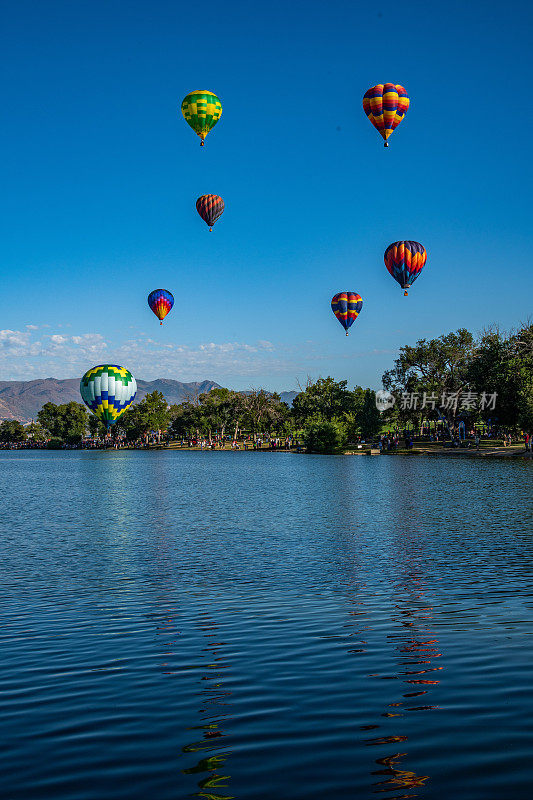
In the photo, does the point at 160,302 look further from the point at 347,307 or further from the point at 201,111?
the point at 201,111

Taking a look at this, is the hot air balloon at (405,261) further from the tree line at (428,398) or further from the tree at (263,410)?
the tree at (263,410)

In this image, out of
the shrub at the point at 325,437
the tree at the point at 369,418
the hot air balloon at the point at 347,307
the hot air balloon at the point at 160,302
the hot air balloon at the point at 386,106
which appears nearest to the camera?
the hot air balloon at the point at 386,106

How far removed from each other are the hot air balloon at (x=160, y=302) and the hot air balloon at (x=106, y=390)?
1159 cm

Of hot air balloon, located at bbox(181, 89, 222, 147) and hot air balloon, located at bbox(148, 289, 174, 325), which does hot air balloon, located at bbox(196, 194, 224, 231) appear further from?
hot air balloon, located at bbox(148, 289, 174, 325)

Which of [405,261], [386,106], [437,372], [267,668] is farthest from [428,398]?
[267,668]

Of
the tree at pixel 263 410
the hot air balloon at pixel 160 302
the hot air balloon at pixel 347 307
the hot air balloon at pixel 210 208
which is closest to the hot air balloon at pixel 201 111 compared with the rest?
the hot air balloon at pixel 210 208

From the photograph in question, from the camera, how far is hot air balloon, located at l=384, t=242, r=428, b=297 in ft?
268

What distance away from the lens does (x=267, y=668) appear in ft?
37.1

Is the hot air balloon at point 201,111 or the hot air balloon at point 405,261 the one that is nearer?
the hot air balloon at point 201,111

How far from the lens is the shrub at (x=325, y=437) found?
480 ft

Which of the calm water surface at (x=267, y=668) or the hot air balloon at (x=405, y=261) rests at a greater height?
the hot air balloon at (x=405, y=261)

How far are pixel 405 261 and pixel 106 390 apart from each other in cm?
4879

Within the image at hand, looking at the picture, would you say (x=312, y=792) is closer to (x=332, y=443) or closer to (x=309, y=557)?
(x=309, y=557)

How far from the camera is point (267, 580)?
1927 centimetres
